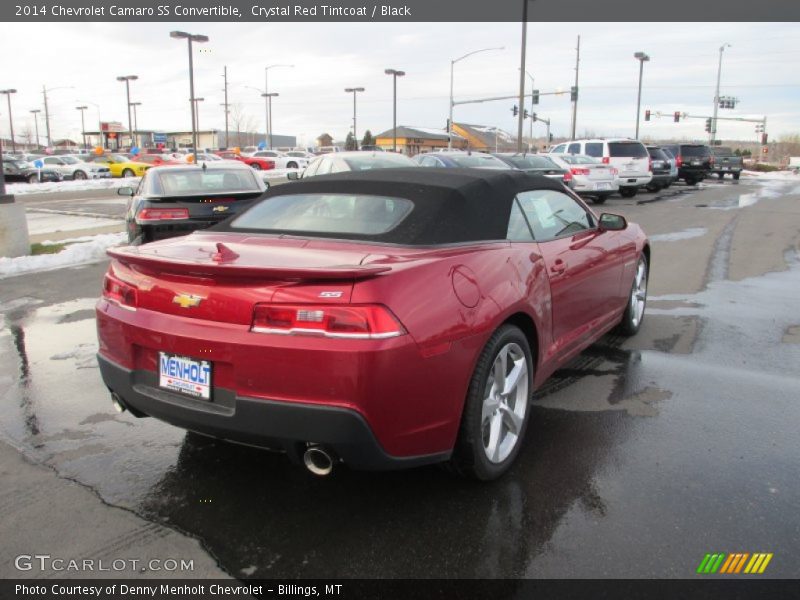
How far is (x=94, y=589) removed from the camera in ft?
8.31

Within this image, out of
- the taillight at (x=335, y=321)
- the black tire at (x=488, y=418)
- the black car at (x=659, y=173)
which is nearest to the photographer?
the taillight at (x=335, y=321)

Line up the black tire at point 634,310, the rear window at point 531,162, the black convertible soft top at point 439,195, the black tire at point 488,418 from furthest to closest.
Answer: the rear window at point 531,162 < the black tire at point 634,310 < the black convertible soft top at point 439,195 < the black tire at point 488,418

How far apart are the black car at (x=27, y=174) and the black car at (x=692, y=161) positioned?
33.5 meters

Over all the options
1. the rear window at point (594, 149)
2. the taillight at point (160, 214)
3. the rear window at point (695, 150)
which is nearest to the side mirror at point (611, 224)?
the taillight at point (160, 214)

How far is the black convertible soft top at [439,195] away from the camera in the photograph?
337 cm

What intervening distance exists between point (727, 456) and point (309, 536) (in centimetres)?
228

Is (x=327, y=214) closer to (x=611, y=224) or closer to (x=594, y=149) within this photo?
(x=611, y=224)

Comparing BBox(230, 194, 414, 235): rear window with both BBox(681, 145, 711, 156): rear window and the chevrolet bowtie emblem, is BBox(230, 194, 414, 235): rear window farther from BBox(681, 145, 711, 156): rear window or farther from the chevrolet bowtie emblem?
BBox(681, 145, 711, 156): rear window

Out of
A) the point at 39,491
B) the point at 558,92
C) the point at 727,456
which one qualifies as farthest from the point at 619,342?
the point at 558,92

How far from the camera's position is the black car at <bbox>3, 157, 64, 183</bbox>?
1495 inches

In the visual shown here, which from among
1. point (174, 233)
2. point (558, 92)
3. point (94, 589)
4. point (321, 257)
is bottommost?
point (94, 589)

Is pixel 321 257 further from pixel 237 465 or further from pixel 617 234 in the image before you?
pixel 617 234

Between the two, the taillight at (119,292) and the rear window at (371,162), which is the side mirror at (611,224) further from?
the rear window at (371,162)

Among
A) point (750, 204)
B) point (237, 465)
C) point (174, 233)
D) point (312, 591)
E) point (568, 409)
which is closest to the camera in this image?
point (312, 591)
